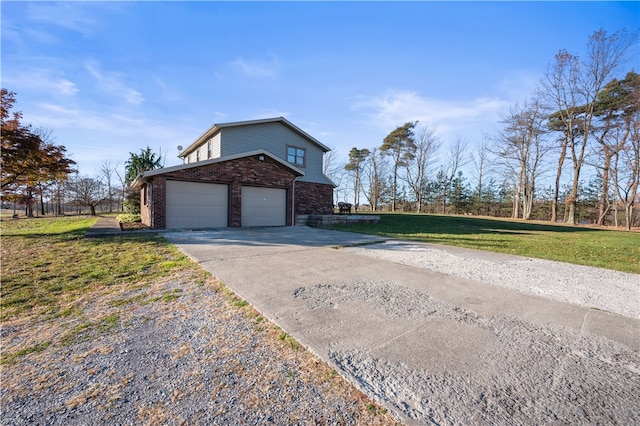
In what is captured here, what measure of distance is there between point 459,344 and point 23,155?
45.2 ft

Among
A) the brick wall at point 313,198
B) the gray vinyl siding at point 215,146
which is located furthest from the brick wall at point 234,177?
the gray vinyl siding at point 215,146

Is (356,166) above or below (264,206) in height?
above

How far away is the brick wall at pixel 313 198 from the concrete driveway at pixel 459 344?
11596mm

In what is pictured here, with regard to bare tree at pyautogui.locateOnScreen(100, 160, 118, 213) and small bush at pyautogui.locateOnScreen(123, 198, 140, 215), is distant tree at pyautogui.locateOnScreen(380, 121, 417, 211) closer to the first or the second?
small bush at pyautogui.locateOnScreen(123, 198, 140, 215)

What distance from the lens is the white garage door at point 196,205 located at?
1068 centimetres

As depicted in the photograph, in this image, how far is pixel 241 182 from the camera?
1200 cm

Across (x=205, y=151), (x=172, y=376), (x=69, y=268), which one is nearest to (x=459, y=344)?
(x=172, y=376)

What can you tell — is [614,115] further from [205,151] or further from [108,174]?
[108,174]

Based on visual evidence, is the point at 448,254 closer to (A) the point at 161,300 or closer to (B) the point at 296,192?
(A) the point at 161,300

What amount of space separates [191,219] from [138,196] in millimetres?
7856

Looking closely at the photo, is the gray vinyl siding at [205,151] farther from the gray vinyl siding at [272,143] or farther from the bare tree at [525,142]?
the bare tree at [525,142]

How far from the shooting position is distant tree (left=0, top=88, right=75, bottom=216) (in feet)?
29.3

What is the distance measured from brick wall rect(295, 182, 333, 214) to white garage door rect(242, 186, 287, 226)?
7.53 ft

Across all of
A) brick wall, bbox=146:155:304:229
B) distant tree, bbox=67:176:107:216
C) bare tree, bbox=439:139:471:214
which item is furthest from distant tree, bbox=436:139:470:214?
distant tree, bbox=67:176:107:216
